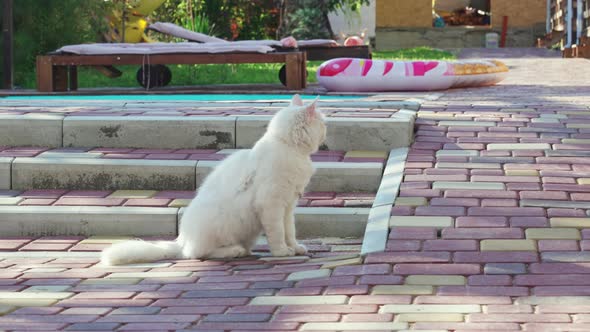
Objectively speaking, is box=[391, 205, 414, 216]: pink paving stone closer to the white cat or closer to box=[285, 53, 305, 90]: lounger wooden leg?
the white cat

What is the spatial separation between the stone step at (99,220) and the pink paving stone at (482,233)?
88 centimetres

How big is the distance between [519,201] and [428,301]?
1.61 meters

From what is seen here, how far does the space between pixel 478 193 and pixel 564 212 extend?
1.70 feet

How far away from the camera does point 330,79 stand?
1002 centimetres

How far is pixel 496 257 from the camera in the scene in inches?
182

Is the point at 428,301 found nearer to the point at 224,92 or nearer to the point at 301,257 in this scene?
the point at 301,257

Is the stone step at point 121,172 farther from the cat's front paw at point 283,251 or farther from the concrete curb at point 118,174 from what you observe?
the cat's front paw at point 283,251

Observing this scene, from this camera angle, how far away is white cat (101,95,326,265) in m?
5.11

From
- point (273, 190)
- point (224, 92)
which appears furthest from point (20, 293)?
point (224, 92)

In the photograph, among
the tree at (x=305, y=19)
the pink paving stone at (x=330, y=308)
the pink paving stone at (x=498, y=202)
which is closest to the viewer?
the pink paving stone at (x=330, y=308)

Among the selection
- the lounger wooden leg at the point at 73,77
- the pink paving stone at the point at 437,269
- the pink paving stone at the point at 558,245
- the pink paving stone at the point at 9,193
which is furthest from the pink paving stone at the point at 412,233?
the lounger wooden leg at the point at 73,77

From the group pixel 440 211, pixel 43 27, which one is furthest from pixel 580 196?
pixel 43 27

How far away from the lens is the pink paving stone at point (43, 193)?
641cm

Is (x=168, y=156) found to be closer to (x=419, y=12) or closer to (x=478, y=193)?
(x=478, y=193)
